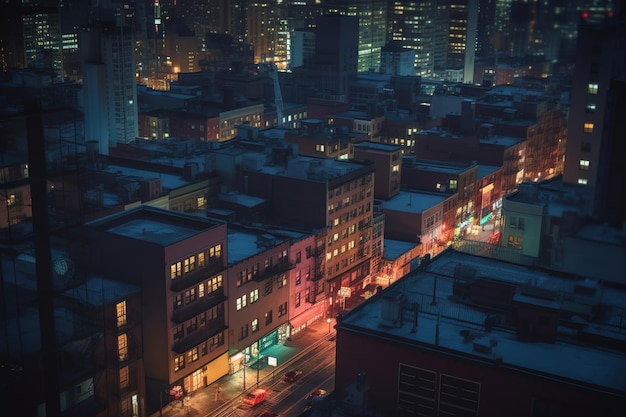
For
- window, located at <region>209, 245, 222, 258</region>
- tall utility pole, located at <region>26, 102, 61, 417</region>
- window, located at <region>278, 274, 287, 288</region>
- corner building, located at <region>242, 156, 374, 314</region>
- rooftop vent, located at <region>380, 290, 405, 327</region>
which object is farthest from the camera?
corner building, located at <region>242, 156, 374, 314</region>

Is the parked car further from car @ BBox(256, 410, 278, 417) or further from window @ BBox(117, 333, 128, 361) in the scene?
window @ BBox(117, 333, 128, 361)

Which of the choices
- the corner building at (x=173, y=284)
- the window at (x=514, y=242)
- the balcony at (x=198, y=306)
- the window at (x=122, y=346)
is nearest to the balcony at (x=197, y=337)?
the corner building at (x=173, y=284)

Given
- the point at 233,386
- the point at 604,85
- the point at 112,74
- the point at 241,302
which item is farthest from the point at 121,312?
the point at 112,74

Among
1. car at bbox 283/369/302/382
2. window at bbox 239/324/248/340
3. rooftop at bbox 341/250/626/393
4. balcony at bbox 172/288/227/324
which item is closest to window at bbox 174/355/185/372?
balcony at bbox 172/288/227/324

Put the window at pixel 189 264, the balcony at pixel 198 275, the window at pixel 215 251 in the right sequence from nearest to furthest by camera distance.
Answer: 1. the balcony at pixel 198 275
2. the window at pixel 189 264
3. the window at pixel 215 251

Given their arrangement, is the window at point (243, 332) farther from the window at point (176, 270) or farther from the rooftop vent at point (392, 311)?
the rooftop vent at point (392, 311)
